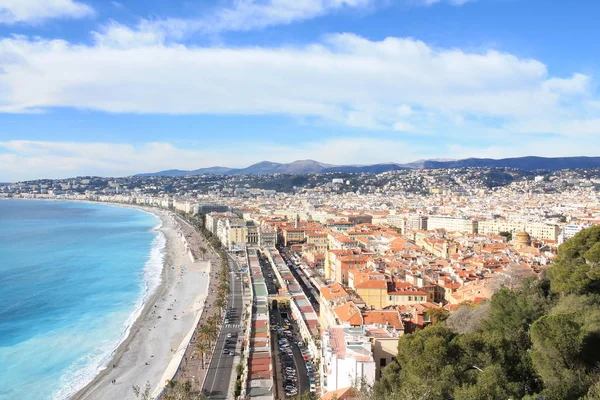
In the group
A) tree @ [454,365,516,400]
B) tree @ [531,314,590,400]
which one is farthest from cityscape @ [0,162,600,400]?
tree @ [531,314,590,400]

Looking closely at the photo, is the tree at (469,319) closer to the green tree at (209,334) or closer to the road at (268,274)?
the green tree at (209,334)

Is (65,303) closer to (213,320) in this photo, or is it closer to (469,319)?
(213,320)

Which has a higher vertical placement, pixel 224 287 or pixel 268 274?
pixel 224 287

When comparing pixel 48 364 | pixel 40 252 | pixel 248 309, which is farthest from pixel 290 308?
pixel 40 252

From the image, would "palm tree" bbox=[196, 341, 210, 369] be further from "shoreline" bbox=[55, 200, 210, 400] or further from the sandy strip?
the sandy strip

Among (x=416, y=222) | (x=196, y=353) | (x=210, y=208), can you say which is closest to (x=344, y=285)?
(x=196, y=353)
